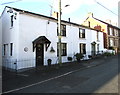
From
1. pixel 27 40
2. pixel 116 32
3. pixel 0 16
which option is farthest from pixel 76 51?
pixel 116 32

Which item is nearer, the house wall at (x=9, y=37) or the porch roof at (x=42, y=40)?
the house wall at (x=9, y=37)

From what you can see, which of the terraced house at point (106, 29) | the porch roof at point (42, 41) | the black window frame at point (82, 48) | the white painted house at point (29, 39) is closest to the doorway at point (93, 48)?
the black window frame at point (82, 48)

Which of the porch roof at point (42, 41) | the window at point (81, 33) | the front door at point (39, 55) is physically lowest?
the front door at point (39, 55)

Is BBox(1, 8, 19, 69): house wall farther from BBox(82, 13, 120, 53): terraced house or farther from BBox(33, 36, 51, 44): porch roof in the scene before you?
BBox(82, 13, 120, 53): terraced house

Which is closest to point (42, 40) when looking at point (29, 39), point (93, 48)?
point (29, 39)

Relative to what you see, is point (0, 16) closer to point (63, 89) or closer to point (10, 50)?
point (10, 50)

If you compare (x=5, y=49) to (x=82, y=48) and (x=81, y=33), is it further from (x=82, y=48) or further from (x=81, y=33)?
(x=81, y=33)

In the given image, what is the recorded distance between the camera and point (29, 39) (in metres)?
16.2

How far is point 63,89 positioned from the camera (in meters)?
8.29

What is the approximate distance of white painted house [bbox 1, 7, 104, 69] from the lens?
15.5 m

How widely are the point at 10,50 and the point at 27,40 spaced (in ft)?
8.04

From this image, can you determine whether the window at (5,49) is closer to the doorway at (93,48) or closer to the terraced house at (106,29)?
the doorway at (93,48)

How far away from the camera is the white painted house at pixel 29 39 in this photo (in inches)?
610

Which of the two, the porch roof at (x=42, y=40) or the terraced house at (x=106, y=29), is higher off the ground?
the terraced house at (x=106, y=29)
